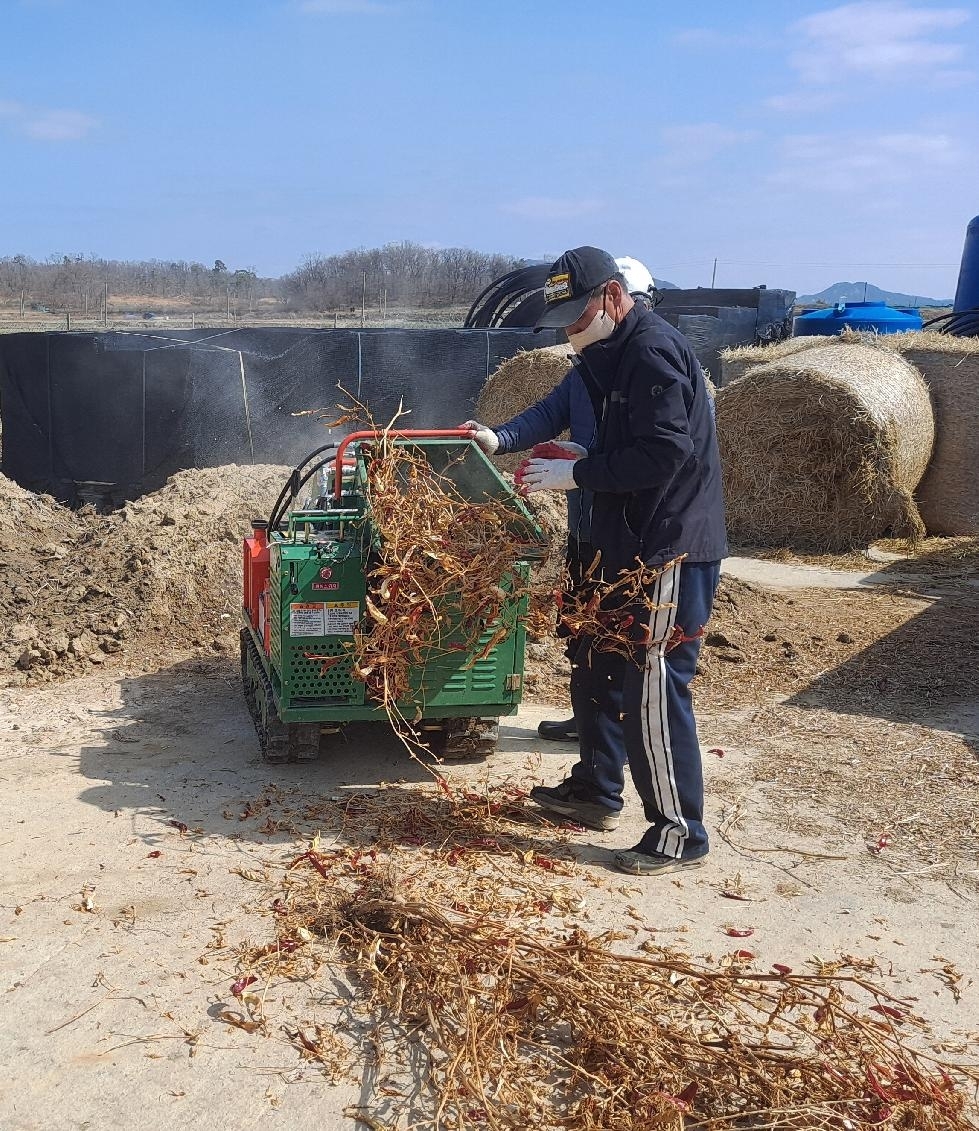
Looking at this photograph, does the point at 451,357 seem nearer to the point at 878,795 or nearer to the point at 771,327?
the point at 771,327

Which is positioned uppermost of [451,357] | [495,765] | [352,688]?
[451,357]


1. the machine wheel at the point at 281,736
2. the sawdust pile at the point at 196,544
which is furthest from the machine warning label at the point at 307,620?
the sawdust pile at the point at 196,544

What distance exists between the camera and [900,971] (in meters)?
3.31

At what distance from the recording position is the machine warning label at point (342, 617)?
446 centimetres

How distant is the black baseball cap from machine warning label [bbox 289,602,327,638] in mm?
1392

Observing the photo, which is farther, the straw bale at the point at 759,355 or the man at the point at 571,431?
the straw bale at the point at 759,355

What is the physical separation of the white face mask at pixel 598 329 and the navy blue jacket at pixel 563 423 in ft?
2.46

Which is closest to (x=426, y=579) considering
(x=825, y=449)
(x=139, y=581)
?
(x=139, y=581)

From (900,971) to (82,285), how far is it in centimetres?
4721

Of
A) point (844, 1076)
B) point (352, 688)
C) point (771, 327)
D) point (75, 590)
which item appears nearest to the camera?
point (844, 1076)

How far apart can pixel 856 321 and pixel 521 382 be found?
5.43 metres

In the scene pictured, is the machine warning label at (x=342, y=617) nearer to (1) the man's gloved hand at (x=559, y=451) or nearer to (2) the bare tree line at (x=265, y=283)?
(1) the man's gloved hand at (x=559, y=451)

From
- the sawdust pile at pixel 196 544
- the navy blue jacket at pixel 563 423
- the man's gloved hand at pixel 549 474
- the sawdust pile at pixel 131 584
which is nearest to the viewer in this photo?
the man's gloved hand at pixel 549 474

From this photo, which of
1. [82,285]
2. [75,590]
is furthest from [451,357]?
[82,285]
